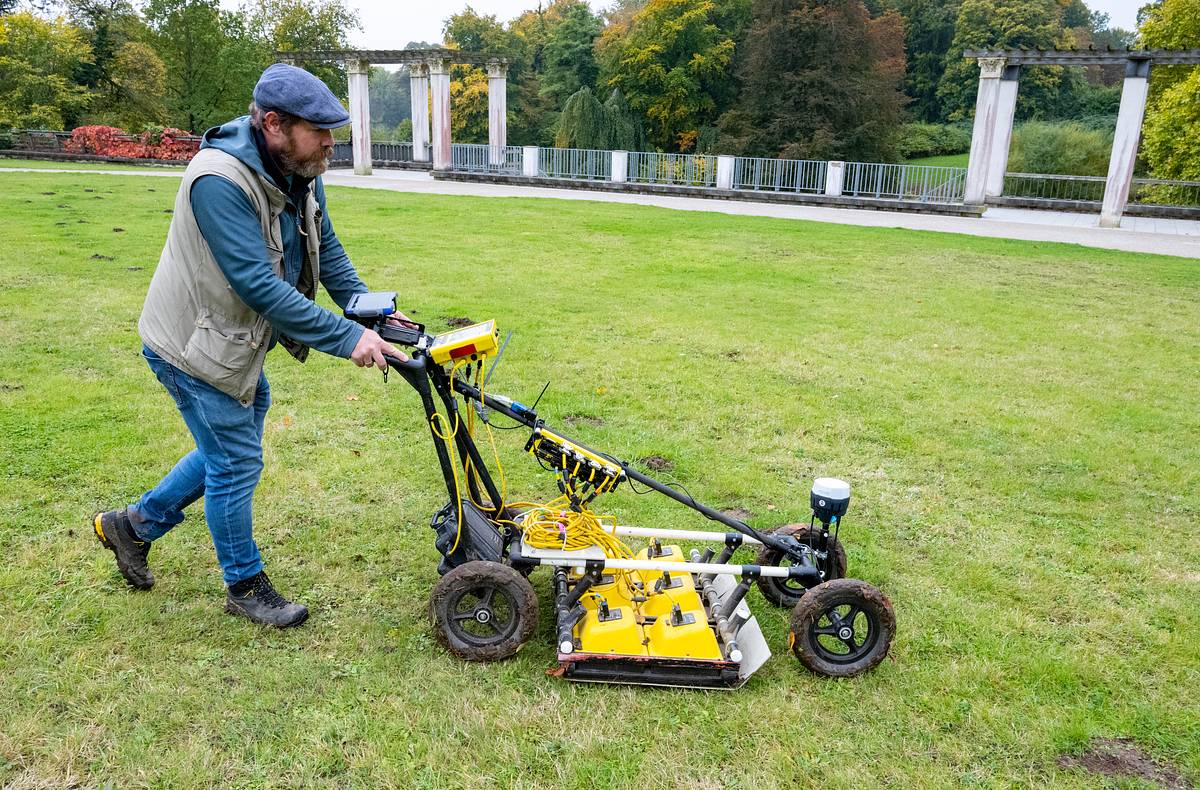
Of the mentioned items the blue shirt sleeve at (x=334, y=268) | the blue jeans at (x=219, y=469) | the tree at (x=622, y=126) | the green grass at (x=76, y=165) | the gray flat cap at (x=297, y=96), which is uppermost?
the tree at (x=622, y=126)

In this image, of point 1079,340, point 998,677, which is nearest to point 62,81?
point 1079,340

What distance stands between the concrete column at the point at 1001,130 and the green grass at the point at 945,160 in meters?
22.9

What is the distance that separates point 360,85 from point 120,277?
22.0m

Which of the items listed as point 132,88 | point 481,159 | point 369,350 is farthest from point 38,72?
point 369,350

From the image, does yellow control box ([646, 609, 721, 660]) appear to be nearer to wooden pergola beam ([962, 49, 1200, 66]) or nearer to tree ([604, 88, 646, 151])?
wooden pergola beam ([962, 49, 1200, 66])

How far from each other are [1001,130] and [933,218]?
410 cm

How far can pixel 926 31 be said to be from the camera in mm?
53562

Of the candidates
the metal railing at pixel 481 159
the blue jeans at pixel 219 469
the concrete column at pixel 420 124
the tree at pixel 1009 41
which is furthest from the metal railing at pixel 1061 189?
the blue jeans at pixel 219 469

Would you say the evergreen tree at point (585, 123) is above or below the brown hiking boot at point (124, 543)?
above

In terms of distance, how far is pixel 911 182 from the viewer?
2356 cm

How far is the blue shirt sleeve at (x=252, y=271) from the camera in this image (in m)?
2.96

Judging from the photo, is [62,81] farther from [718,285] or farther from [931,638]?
[931,638]

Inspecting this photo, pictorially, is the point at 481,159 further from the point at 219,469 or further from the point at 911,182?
the point at 219,469

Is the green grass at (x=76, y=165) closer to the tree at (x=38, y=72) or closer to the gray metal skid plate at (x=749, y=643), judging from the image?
the tree at (x=38, y=72)
